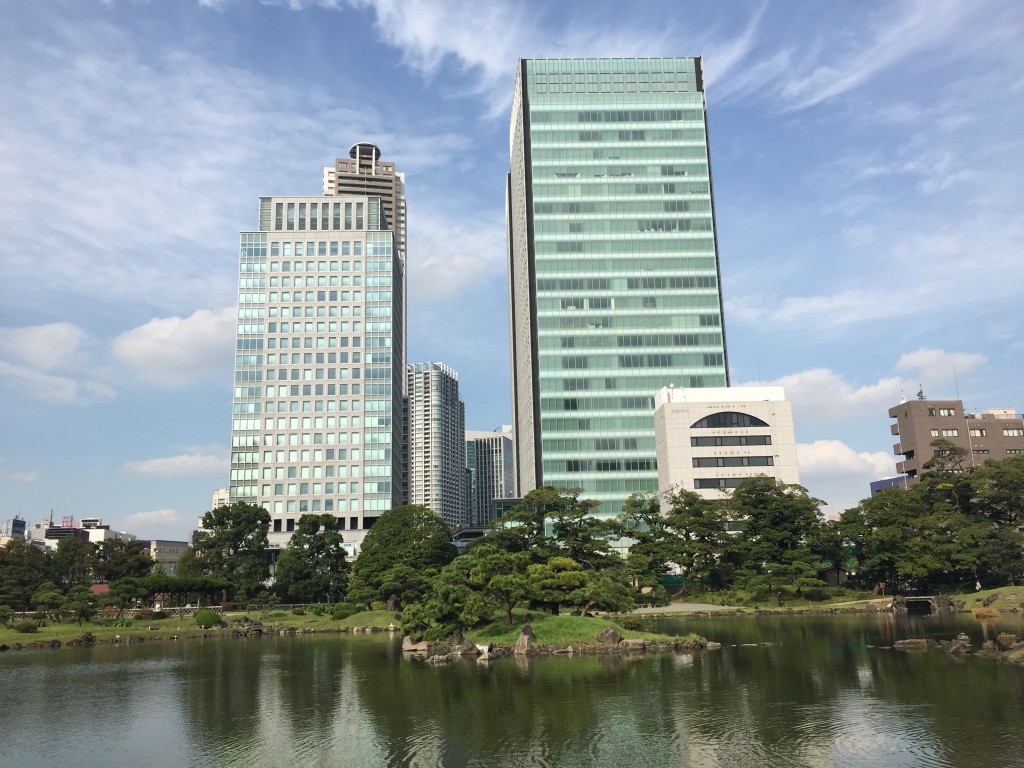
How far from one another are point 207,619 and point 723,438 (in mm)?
85486

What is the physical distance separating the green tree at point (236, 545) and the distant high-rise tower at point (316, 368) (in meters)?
27.6

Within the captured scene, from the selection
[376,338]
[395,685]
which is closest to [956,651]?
[395,685]

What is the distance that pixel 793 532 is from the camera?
106 meters

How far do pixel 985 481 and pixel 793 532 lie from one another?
24103 millimetres

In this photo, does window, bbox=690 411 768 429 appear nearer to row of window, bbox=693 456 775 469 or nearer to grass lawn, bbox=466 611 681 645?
row of window, bbox=693 456 775 469

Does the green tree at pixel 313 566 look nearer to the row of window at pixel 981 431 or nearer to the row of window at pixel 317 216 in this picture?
the row of window at pixel 317 216

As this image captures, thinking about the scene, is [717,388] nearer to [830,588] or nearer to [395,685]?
[830,588]

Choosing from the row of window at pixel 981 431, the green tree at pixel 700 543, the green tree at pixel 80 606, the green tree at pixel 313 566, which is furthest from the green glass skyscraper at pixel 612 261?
the green tree at pixel 80 606

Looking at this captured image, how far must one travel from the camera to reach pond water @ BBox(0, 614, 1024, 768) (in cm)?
3006

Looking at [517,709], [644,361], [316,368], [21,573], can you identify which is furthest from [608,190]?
[517,709]

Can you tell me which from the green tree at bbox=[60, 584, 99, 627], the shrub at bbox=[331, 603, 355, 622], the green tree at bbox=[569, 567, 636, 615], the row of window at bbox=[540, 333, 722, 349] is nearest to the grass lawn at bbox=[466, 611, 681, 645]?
Result: the green tree at bbox=[569, 567, 636, 615]

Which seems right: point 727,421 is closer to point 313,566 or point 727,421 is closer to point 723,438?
point 723,438

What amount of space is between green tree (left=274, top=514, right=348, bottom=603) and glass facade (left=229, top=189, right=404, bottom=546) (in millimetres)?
38180

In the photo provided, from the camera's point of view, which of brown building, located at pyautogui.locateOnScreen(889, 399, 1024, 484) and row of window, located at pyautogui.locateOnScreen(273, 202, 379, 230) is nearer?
brown building, located at pyautogui.locateOnScreen(889, 399, 1024, 484)
